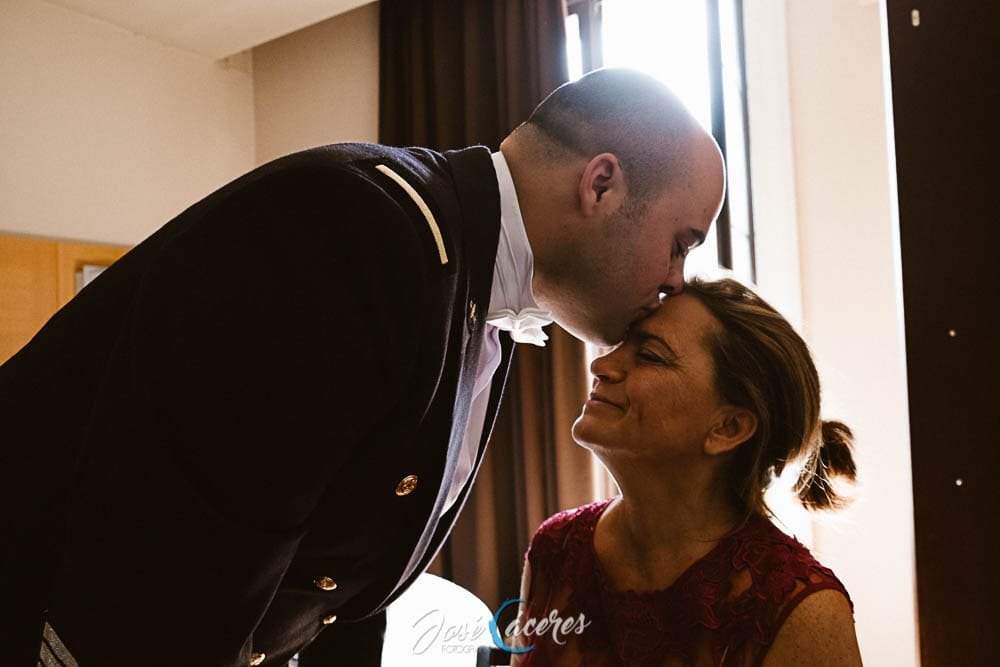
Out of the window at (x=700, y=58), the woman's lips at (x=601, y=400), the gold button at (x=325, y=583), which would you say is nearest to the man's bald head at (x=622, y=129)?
the woman's lips at (x=601, y=400)

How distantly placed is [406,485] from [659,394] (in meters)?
0.58

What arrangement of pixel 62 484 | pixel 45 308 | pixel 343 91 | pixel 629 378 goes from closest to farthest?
pixel 62 484
pixel 629 378
pixel 45 308
pixel 343 91

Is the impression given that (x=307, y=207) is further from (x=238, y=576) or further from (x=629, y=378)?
(x=629, y=378)

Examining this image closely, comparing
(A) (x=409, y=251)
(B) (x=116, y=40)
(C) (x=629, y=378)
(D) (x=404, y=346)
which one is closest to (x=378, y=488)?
(D) (x=404, y=346)

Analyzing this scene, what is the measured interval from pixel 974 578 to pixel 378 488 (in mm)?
698

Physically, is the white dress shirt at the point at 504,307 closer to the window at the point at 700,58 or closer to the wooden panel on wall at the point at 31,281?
the window at the point at 700,58

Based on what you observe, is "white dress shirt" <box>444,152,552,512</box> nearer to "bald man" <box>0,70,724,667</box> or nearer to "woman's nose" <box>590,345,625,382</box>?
"bald man" <box>0,70,724,667</box>

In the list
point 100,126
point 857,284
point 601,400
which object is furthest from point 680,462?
point 100,126

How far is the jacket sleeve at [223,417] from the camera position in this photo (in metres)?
0.78

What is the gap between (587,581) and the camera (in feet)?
4.78

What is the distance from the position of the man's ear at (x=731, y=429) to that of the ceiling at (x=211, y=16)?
9.39 ft

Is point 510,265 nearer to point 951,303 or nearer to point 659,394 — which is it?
point 659,394

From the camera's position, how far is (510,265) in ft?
4.00

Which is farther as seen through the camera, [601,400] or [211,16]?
[211,16]
